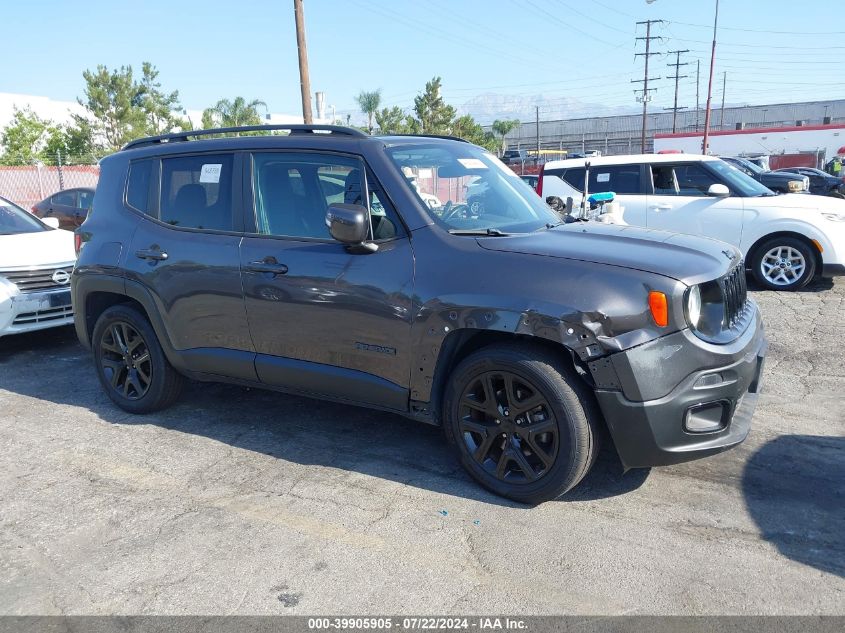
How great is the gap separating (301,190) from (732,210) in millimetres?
6860

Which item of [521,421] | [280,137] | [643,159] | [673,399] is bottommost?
[521,421]

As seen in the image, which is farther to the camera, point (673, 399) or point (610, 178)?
point (610, 178)

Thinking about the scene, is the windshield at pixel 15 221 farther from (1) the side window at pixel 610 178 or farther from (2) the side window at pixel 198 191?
(1) the side window at pixel 610 178

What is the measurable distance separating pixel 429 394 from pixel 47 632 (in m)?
1.98

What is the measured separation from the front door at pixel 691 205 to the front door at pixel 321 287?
21.2ft

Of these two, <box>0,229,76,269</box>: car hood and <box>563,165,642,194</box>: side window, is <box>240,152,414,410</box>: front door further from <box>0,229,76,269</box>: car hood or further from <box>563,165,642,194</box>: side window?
<box>563,165,642,194</box>: side window

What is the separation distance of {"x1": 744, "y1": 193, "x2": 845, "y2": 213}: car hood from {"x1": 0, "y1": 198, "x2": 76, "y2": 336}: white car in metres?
8.13

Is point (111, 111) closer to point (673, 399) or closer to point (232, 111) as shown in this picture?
point (232, 111)

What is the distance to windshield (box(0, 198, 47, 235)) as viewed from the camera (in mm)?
7406

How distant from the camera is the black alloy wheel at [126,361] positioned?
496 cm

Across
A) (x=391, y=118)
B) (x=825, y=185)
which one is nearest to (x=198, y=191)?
(x=825, y=185)

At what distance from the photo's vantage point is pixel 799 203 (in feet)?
29.0

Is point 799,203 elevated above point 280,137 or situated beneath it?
situated beneath

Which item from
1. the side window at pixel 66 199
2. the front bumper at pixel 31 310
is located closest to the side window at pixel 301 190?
the front bumper at pixel 31 310
